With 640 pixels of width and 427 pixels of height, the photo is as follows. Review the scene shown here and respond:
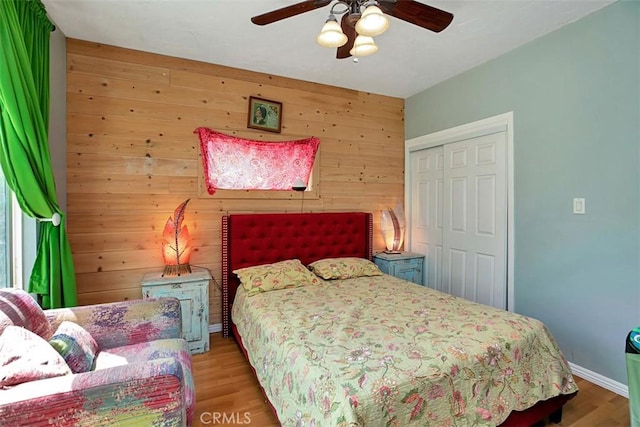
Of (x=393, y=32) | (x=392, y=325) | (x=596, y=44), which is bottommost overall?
(x=392, y=325)

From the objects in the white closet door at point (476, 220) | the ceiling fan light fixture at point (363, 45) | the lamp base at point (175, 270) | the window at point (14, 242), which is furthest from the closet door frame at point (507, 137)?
the window at point (14, 242)

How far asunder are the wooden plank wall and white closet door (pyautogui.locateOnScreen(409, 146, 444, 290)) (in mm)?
1429

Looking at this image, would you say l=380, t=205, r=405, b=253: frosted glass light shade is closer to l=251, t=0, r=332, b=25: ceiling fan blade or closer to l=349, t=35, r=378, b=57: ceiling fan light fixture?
l=349, t=35, r=378, b=57: ceiling fan light fixture

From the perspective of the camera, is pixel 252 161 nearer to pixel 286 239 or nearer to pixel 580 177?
pixel 286 239

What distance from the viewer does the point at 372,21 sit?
153cm

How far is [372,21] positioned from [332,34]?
27cm

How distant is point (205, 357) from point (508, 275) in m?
2.73

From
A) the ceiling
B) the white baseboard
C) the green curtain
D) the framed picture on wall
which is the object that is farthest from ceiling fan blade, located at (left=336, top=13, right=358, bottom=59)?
the white baseboard

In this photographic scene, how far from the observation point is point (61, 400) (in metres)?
1.03

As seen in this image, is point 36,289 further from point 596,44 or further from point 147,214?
point 596,44

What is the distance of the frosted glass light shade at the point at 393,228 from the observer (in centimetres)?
383

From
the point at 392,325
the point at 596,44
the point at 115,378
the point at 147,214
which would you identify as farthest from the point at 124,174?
the point at 596,44

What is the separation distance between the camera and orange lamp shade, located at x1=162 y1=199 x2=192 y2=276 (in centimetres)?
274

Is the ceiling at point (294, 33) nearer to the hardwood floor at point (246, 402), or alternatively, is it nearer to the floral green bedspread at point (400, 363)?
the floral green bedspread at point (400, 363)
